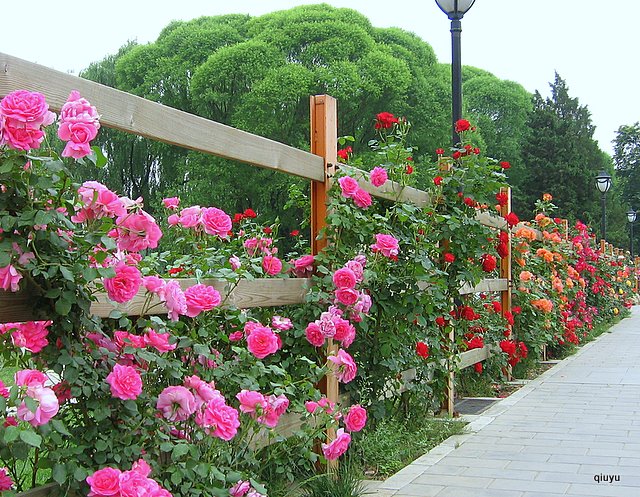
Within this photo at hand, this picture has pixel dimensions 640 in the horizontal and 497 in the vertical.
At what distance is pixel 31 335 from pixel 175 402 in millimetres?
602

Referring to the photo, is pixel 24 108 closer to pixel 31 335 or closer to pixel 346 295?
pixel 31 335

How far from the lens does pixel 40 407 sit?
7.27ft

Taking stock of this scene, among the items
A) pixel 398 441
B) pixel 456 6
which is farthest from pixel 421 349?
pixel 456 6

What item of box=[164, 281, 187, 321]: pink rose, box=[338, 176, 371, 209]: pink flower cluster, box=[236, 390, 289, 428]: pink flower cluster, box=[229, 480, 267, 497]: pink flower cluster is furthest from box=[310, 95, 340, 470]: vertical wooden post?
box=[164, 281, 187, 321]: pink rose

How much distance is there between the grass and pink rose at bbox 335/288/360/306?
102 cm

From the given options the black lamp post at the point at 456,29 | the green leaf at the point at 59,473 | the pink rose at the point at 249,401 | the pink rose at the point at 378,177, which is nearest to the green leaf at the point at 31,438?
the green leaf at the point at 59,473

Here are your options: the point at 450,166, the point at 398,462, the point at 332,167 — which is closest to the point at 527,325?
the point at 450,166

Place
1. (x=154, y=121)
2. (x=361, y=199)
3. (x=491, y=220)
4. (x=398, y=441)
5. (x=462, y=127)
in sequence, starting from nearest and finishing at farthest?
(x=154, y=121) < (x=361, y=199) < (x=398, y=441) < (x=462, y=127) < (x=491, y=220)

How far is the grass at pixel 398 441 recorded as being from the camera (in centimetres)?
499

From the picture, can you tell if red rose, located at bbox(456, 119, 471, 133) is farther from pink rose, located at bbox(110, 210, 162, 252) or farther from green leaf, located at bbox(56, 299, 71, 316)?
green leaf, located at bbox(56, 299, 71, 316)

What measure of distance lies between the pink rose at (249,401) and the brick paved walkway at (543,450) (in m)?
1.40

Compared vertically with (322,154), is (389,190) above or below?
below

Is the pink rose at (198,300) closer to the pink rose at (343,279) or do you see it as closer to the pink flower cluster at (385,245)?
the pink rose at (343,279)

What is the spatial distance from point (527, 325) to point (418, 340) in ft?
15.3
